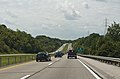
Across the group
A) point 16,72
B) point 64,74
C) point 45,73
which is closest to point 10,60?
point 16,72

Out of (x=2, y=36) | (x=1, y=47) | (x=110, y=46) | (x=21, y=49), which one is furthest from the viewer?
(x=21, y=49)

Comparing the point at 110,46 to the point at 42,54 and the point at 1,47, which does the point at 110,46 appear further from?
the point at 42,54

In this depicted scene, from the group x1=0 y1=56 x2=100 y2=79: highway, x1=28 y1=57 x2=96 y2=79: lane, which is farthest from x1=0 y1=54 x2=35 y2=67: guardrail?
x1=28 y1=57 x2=96 y2=79: lane

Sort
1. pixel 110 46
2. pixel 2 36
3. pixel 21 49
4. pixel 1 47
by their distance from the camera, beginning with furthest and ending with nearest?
pixel 21 49
pixel 2 36
pixel 110 46
pixel 1 47

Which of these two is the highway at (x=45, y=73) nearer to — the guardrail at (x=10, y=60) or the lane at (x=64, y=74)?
the lane at (x=64, y=74)

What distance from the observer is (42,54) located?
181ft

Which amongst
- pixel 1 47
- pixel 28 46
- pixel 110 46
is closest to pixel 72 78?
pixel 1 47

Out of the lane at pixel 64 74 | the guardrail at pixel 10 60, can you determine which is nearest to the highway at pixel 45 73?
the lane at pixel 64 74

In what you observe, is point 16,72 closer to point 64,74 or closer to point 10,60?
point 64,74

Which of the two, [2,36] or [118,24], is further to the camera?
[118,24]

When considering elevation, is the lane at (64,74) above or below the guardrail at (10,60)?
below

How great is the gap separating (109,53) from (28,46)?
42880 millimetres

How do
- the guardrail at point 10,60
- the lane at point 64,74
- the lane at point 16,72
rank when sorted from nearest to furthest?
the lane at point 64,74, the lane at point 16,72, the guardrail at point 10,60

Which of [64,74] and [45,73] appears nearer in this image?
[64,74]
